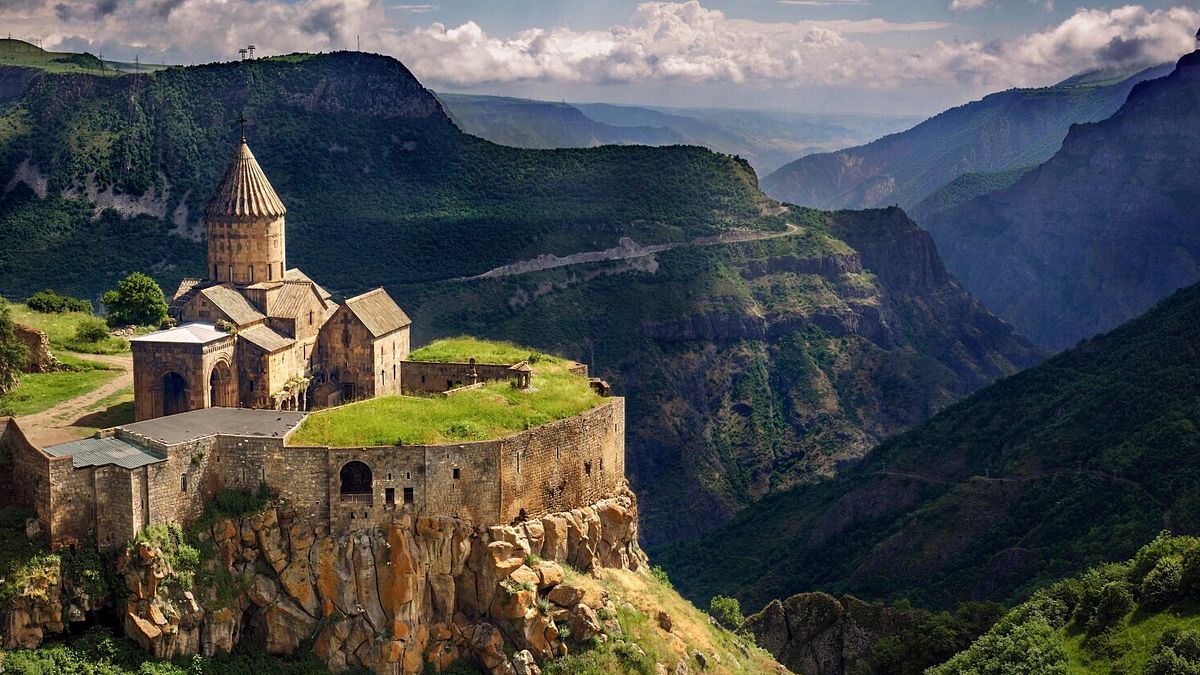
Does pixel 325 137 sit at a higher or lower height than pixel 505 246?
higher

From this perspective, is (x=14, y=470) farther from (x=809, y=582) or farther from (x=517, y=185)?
(x=517, y=185)

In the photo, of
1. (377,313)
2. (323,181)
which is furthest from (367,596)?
(323,181)

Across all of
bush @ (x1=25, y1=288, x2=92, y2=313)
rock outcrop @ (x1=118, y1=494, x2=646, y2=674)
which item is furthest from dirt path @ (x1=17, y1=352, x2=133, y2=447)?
bush @ (x1=25, y1=288, x2=92, y2=313)

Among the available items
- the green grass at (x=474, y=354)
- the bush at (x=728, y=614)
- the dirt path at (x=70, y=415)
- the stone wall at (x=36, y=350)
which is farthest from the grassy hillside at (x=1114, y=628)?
the stone wall at (x=36, y=350)

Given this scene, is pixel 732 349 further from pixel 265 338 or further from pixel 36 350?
pixel 36 350

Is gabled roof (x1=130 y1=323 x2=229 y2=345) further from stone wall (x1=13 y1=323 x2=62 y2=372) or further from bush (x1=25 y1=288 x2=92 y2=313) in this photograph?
bush (x1=25 y1=288 x2=92 y2=313)

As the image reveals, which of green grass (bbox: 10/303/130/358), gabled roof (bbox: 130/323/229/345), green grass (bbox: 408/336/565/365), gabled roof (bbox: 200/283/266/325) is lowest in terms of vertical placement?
green grass (bbox: 10/303/130/358)

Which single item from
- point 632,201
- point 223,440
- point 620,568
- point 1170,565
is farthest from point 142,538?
point 632,201
